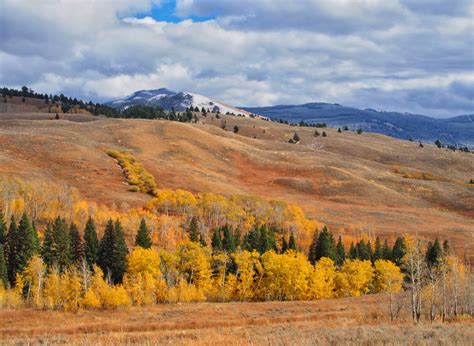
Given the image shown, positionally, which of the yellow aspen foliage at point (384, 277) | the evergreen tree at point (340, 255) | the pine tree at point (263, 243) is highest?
the pine tree at point (263, 243)

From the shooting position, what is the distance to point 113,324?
6266 centimetres

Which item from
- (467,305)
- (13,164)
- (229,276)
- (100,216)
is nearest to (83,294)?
(229,276)

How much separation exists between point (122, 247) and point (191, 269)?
12491 millimetres

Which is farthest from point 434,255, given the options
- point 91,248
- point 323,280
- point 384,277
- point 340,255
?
point 91,248

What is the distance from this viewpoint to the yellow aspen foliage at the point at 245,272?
92500 millimetres

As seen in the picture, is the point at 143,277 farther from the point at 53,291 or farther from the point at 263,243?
the point at 263,243

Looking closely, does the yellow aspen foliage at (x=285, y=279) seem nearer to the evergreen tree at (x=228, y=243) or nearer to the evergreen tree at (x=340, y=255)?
the evergreen tree at (x=228, y=243)

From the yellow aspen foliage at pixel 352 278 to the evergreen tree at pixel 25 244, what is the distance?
2124 inches

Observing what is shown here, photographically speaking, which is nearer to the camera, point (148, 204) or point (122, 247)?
point (122, 247)

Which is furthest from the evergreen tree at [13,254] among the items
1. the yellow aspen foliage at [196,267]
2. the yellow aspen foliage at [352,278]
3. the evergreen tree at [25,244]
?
the yellow aspen foliage at [352,278]

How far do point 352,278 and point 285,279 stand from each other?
590 inches

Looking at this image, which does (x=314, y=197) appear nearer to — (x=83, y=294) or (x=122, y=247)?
(x=122, y=247)

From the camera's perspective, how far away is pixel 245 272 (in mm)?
94438

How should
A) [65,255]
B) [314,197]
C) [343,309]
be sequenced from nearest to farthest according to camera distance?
Result: [343,309] < [65,255] < [314,197]
